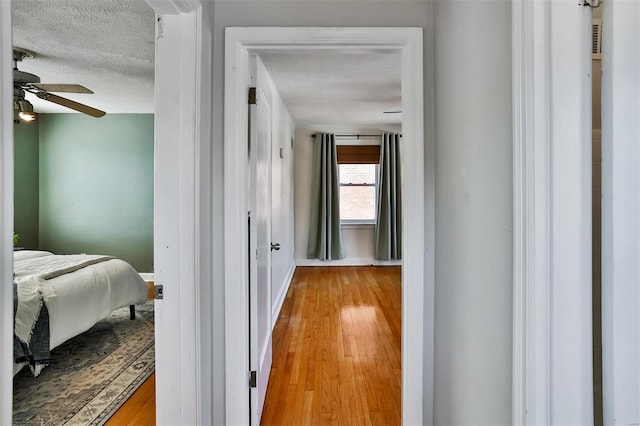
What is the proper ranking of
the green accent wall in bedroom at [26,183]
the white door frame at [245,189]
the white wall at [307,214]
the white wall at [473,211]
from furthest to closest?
the white wall at [307,214], the green accent wall in bedroom at [26,183], the white door frame at [245,189], the white wall at [473,211]

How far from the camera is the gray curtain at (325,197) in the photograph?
5.38 metres

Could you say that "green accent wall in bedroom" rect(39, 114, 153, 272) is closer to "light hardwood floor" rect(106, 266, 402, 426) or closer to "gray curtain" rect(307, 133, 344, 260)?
"gray curtain" rect(307, 133, 344, 260)

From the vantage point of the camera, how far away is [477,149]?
1.04 metres

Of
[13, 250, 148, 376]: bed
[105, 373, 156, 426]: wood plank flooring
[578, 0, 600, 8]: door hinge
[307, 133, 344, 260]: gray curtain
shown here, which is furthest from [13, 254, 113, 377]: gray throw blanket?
[307, 133, 344, 260]: gray curtain

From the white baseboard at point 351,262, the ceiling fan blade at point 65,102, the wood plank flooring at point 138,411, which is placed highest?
the ceiling fan blade at point 65,102

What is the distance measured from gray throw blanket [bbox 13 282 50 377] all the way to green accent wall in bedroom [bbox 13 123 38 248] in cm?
331

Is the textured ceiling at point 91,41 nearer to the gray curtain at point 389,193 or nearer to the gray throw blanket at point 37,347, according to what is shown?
the gray throw blanket at point 37,347

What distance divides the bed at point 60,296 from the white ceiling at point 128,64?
1.70 metres

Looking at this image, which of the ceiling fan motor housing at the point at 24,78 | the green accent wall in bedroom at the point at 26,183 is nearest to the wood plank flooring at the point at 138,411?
the ceiling fan motor housing at the point at 24,78

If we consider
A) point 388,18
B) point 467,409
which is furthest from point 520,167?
point 388,18

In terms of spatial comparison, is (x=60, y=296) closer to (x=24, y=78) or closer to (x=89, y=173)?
(x=24, y=78)

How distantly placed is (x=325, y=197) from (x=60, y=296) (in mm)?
3695
